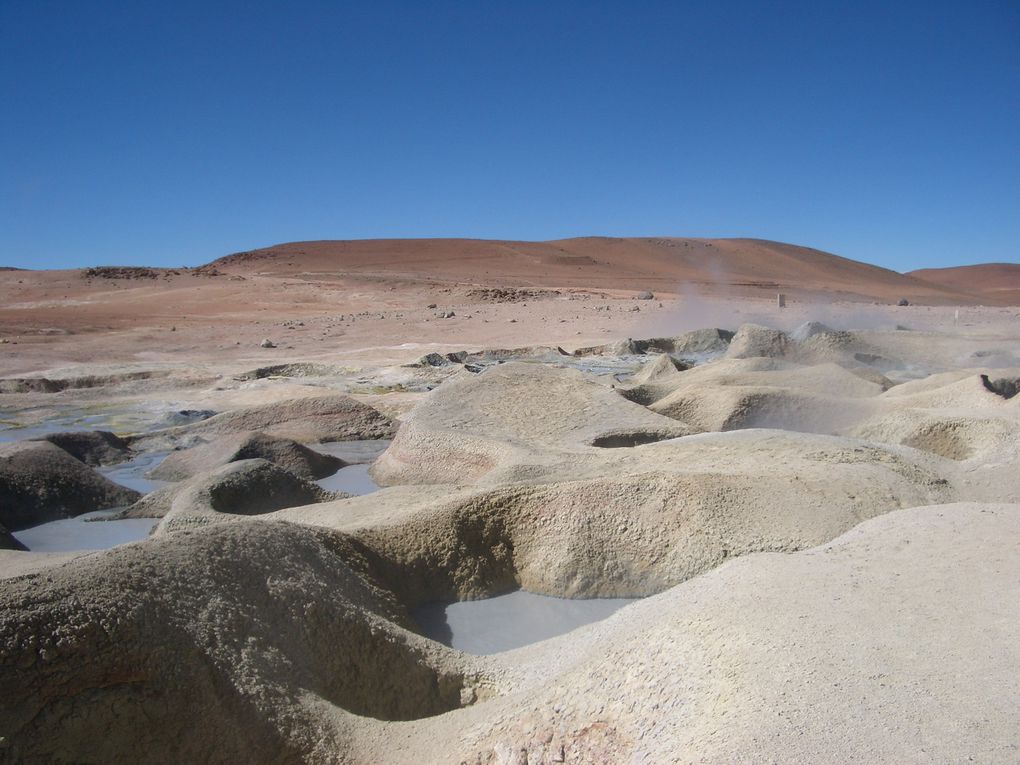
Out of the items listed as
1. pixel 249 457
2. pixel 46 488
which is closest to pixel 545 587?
pixel 249 457

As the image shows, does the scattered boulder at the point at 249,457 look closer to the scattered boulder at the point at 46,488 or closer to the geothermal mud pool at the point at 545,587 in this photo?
the geothermal mud pool at the point at 545,587

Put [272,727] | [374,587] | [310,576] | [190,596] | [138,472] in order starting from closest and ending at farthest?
[272,727] < [190,596] < [310,576] < [374,587] < [138,472]

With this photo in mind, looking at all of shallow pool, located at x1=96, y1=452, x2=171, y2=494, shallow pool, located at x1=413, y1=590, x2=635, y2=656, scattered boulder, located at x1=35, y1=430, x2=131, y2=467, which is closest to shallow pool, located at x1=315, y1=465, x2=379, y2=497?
shallow pool, located at x1=96, y1=452, x2=171, y2=494

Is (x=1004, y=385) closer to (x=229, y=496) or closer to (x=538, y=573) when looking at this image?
(x=538, y=573)

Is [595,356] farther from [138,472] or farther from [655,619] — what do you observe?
[655,619]

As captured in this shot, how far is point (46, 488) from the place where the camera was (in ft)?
16.4

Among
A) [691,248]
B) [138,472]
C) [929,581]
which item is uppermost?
[691,248]

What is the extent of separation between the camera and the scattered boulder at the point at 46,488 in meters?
4.82

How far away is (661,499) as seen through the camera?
3496mm

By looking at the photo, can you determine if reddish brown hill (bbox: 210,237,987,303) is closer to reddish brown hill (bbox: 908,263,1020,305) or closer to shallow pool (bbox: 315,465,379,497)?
reddish brown hill (bbox: 908,263,1020,305)

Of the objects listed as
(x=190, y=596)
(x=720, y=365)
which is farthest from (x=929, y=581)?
(x=720, y=365)

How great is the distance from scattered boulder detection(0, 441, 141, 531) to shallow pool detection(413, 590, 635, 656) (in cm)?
272

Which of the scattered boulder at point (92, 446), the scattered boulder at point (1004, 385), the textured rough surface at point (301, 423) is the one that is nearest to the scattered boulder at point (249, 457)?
the scattered boulder at point (92, 446)

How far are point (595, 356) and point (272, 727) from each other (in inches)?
392
